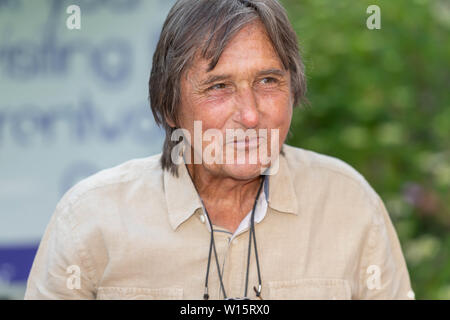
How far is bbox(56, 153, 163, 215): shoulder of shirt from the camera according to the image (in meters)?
2.22

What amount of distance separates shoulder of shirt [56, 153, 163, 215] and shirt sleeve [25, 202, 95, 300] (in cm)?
Answer: 6

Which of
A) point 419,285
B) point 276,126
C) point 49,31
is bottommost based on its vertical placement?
point 419,285

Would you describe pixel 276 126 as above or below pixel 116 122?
below

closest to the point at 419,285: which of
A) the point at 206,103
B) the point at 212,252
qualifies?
the point at 212,252

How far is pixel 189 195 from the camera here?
222cm

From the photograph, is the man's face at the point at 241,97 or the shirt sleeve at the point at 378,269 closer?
the man's face at the point at 241,97

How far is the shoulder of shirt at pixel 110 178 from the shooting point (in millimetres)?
2217

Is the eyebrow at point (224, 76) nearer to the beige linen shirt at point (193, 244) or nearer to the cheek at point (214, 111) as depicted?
the cheek at point (214, 111)

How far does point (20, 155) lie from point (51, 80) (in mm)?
432

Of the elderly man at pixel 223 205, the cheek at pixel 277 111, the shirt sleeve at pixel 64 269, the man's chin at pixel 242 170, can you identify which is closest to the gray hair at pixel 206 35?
the elderly man at pixel 223 205

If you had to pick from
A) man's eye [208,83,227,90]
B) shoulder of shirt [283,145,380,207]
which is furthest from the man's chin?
shoulder of shirt [283,145,380,207]

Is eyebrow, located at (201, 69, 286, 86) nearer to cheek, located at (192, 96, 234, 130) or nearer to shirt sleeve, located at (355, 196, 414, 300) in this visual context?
cheek, located at (192, 96, 234, 130)

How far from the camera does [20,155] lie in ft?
11.9
